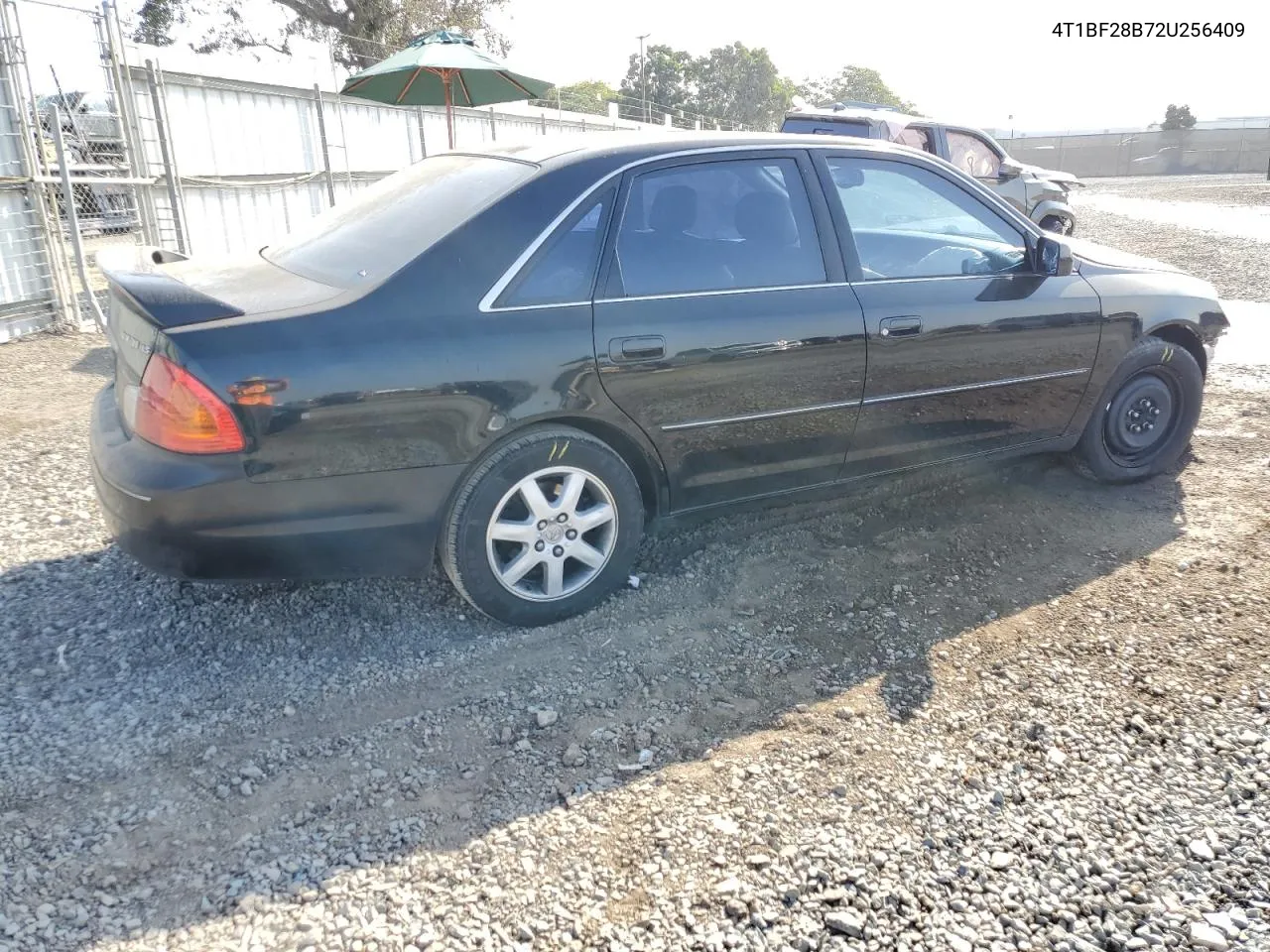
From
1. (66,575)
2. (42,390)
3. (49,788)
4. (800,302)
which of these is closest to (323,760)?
(49,788)

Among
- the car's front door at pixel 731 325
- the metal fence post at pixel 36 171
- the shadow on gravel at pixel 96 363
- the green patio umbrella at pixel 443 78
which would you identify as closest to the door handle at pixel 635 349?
the car's front door at pixel 731 325

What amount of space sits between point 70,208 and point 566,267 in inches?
264

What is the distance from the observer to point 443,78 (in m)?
10.6

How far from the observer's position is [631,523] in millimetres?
3471

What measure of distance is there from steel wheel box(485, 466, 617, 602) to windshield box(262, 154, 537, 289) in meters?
0.88

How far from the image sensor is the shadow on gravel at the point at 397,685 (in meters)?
2.40

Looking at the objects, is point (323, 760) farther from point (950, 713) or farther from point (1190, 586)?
point (1190, 586)

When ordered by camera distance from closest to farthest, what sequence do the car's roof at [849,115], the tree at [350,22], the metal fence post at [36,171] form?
the metal fence post at [36,171], the car's roof at [849,115], the tree at [350,22]

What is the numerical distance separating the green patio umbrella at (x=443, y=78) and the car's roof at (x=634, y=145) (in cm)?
677

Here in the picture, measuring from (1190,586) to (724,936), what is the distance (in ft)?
8.77

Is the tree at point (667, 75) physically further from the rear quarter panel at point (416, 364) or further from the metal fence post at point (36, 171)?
the rear quarter panel at point (416, 364)

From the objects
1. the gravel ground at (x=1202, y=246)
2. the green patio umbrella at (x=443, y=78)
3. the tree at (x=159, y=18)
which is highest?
the tree at (x=159, y=18)

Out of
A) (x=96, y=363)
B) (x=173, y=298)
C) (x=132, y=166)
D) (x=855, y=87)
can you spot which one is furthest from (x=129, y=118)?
(x=855, y=87)

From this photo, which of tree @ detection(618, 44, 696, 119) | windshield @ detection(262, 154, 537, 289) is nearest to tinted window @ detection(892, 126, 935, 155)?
windshield @ detection(262, 154, 537, 289)
